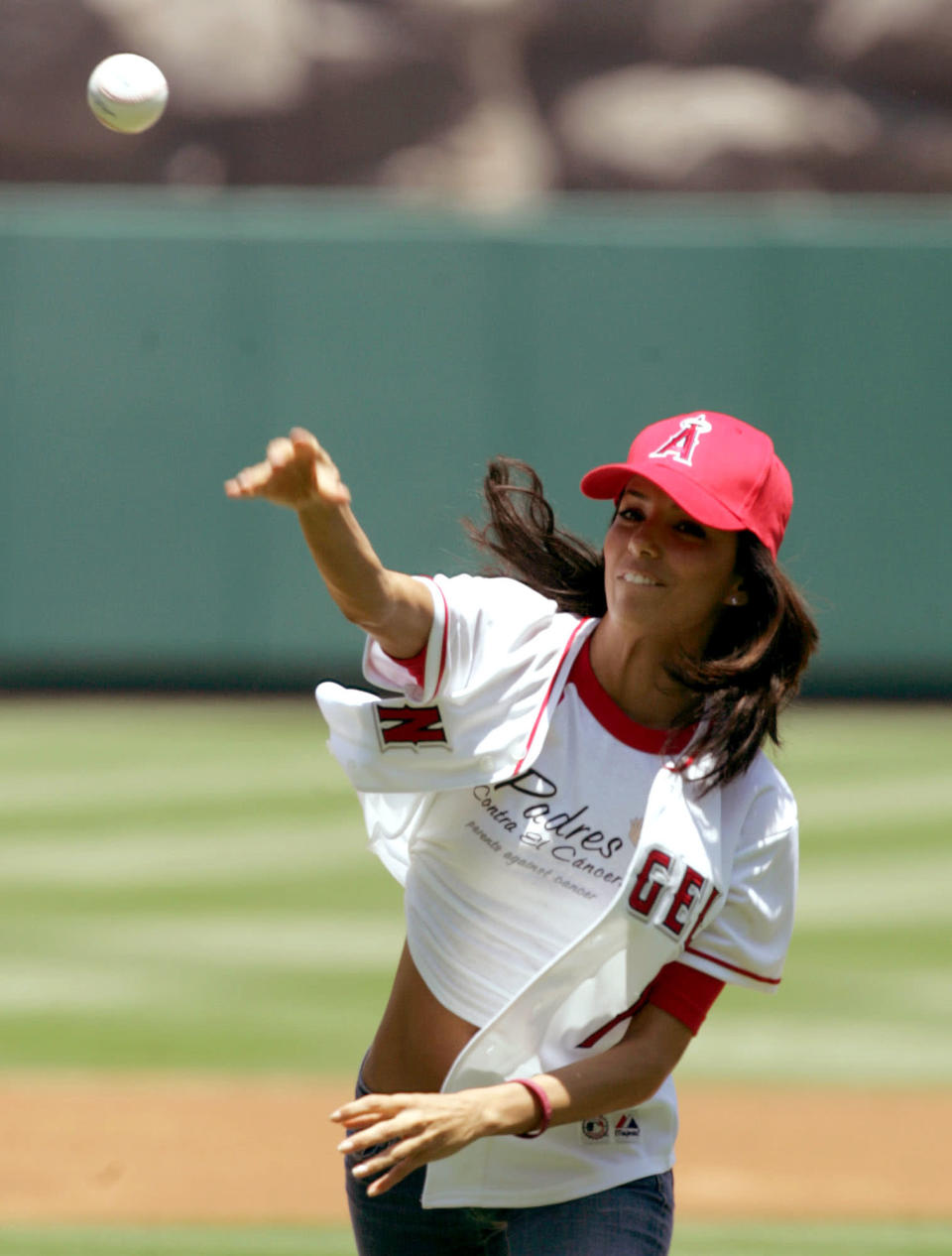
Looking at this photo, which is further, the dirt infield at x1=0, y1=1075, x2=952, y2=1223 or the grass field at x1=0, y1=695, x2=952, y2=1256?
the grass field at x1=0, y1=695, x2=952, y2=1256

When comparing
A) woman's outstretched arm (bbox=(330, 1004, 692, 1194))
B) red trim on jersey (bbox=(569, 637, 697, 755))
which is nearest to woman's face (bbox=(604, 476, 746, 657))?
red trim on jersey (bbox=(569, 637, 697, 755))

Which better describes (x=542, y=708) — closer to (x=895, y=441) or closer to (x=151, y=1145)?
(x=151, y=1145)

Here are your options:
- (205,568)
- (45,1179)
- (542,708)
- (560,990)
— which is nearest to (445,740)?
(542,708)

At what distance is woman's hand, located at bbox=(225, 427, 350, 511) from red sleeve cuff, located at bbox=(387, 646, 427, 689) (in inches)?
11.4

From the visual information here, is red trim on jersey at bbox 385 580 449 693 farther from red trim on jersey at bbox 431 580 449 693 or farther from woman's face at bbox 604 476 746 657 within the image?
woman's face at bbox 604 476 746 657

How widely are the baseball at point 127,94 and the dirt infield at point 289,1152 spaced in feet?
9.19

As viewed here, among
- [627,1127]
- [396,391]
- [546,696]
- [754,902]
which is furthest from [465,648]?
[396,391]

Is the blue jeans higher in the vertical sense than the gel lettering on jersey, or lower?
lower

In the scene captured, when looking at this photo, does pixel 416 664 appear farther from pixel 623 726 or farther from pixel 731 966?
pixel 731 966

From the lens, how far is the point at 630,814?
2.83 m

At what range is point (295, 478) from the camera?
256cm

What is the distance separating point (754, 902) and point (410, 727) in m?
0.60

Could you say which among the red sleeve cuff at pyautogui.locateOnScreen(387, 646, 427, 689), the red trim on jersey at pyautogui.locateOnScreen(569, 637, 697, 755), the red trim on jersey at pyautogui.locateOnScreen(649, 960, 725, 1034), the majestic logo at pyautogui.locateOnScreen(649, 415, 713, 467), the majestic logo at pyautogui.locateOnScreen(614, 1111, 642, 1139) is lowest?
the majestic logo at pyautogui.locateOnScreen(614, 1111, 642, 1139)

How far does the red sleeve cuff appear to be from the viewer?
276 cm
